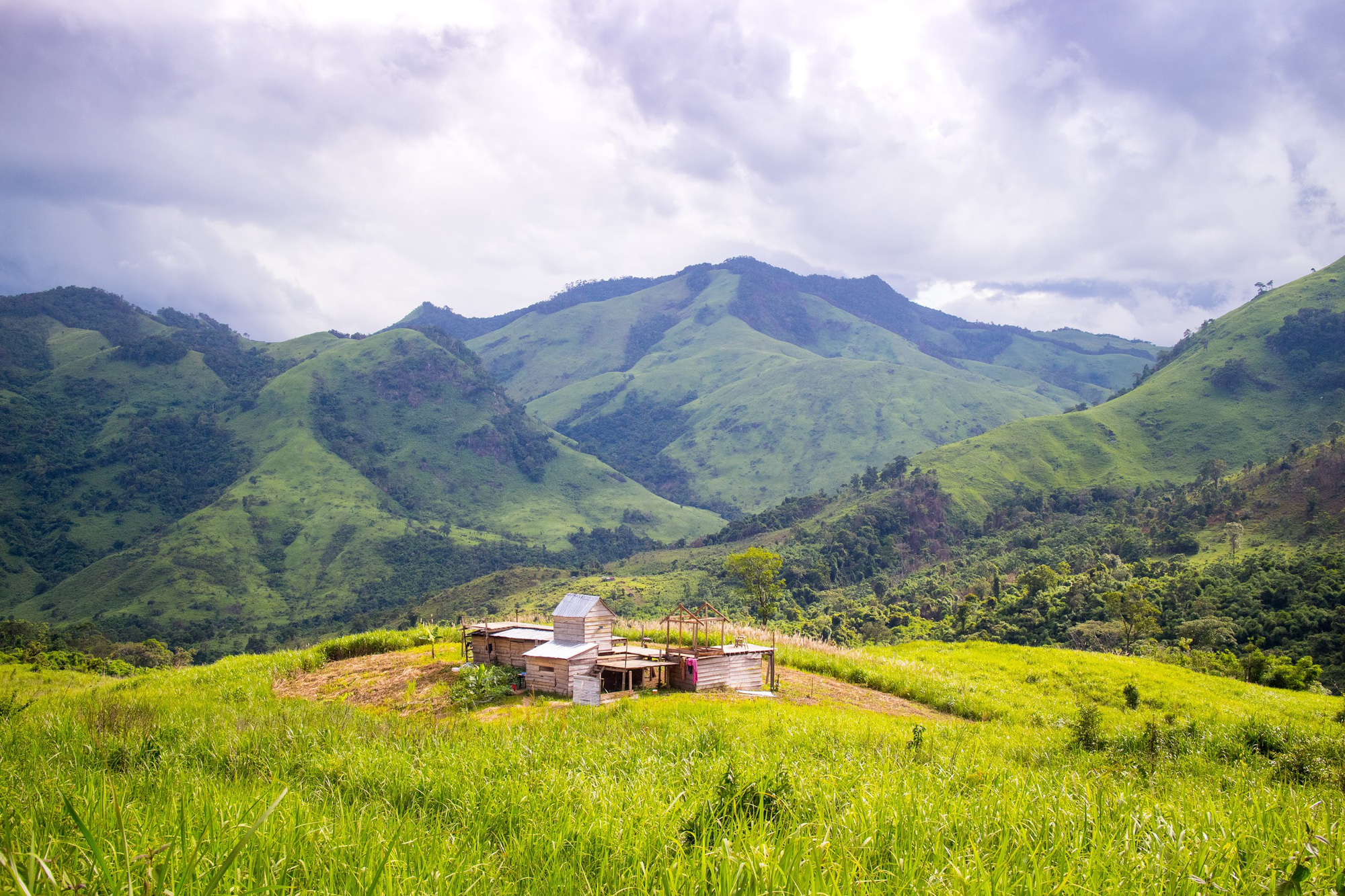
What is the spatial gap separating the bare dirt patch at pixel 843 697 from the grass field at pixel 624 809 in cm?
743

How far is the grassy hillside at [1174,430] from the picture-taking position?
385 feet

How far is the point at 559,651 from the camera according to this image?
20578 millimetres

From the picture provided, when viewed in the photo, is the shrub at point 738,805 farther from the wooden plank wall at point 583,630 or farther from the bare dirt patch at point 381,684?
the wooden plank wall at point 583,630

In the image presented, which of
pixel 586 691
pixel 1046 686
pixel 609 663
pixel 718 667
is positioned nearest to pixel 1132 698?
pixel 1046 686

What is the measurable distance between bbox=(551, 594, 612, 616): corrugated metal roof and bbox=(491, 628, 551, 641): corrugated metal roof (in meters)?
1.52

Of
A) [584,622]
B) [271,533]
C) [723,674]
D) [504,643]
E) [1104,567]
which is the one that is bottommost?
[1104,567]

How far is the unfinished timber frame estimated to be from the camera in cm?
2025

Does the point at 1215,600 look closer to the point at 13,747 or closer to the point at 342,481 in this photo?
the point at 13,747

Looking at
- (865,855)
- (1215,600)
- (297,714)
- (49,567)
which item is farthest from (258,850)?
(49,567)

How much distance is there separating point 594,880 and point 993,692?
20701 mm

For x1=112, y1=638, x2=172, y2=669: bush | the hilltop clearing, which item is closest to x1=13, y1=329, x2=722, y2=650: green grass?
the hilltop clearing

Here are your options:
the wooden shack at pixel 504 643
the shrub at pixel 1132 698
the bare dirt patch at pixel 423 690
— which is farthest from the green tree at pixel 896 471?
the wooden shack at pixel 504 643

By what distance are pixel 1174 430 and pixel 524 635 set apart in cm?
14463

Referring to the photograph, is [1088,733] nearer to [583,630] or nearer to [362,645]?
[583,630]
